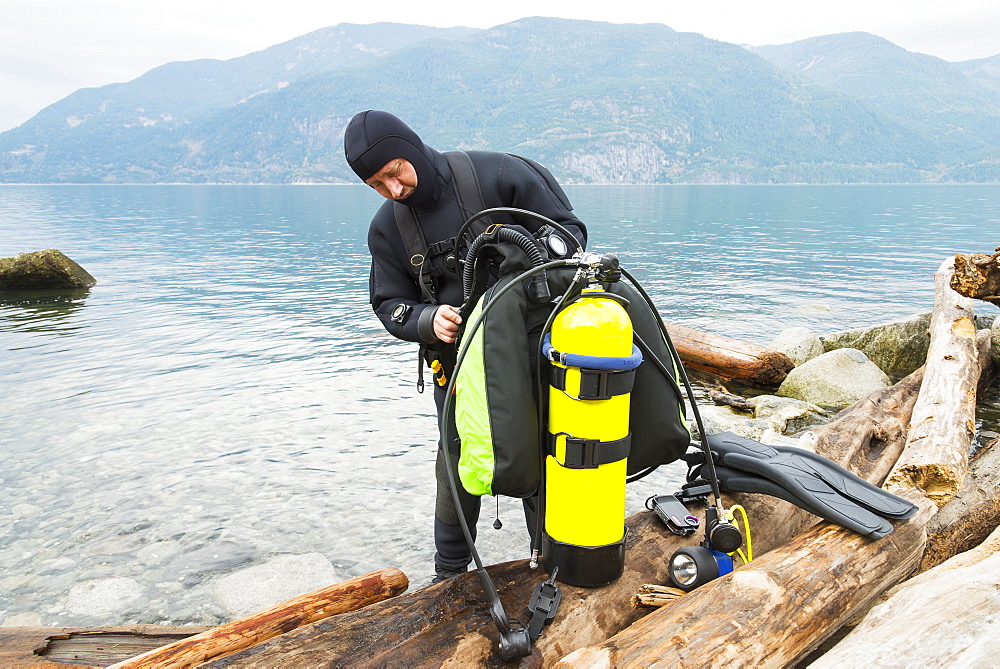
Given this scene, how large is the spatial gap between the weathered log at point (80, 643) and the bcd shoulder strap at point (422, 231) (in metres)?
2.26

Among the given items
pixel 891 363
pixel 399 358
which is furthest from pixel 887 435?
pixel 399 358

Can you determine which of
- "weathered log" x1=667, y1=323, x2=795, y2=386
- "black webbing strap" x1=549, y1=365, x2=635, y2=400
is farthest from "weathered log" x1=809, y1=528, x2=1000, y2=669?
"weathered log" x1=667, y1=323, x2=795, y2=386

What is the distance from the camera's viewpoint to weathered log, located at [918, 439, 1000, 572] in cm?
433

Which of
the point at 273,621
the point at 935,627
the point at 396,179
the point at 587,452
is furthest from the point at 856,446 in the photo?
the point at 273,621

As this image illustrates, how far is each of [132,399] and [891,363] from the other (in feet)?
40.6

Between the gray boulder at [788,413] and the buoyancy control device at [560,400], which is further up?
the buoyancy control device at [560,400]

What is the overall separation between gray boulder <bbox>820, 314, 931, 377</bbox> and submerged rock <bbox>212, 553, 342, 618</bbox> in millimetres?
9914

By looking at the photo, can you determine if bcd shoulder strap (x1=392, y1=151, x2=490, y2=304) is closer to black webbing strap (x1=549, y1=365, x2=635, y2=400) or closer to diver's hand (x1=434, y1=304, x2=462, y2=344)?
diver's hand (x1=434, y1=304, x2=462, y2=344)

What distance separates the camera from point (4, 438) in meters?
8.30

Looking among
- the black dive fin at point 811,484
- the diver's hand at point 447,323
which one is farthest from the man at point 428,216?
the black dive fin at point 811,484

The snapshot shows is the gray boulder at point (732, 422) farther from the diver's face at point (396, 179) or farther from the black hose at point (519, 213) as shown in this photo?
the diver's face at point (396, 179)

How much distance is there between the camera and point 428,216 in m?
3.67

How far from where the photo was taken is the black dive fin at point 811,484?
343 centimetres

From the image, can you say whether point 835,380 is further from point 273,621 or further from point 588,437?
point 273,621
